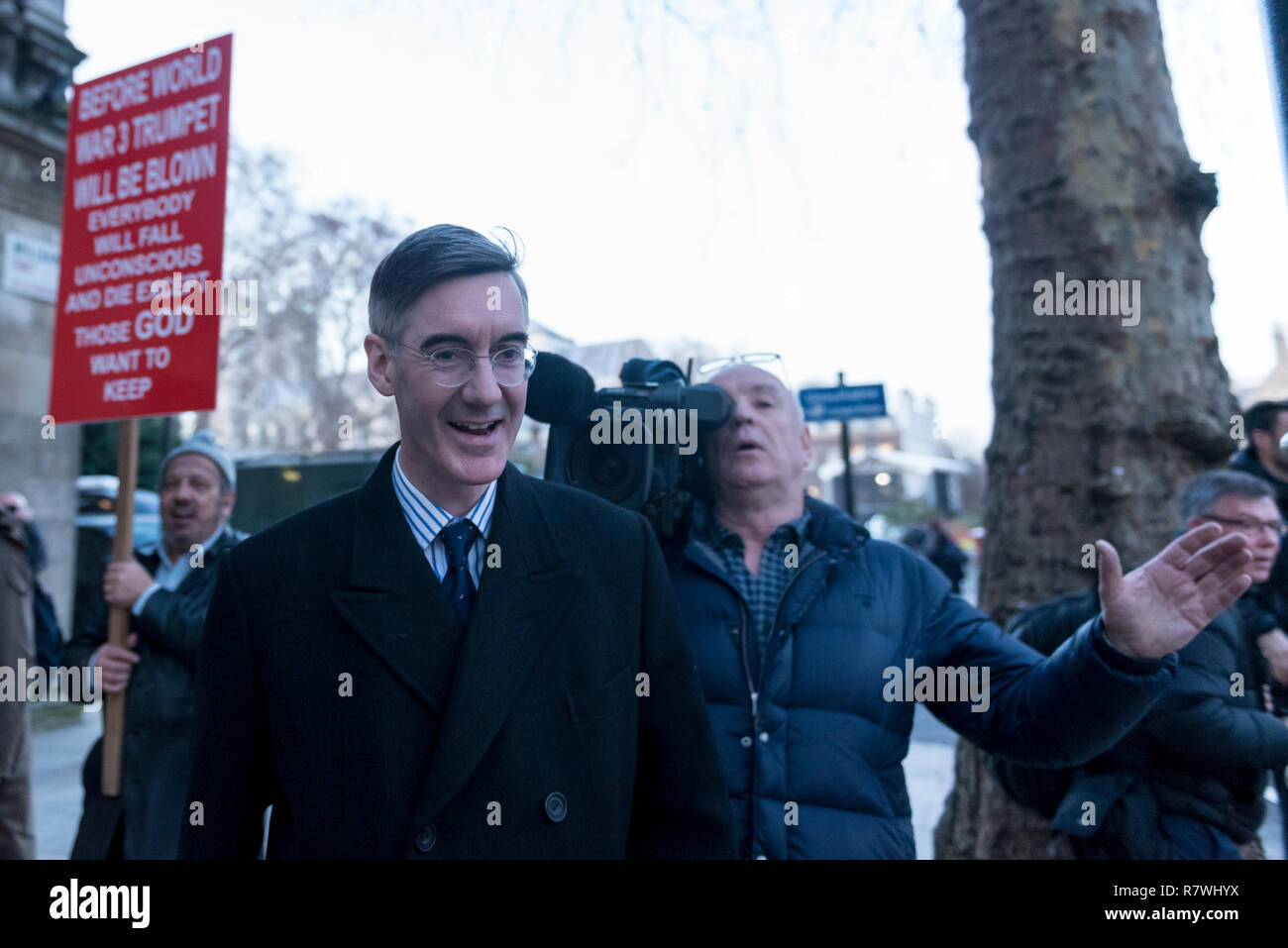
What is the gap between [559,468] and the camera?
2.06 metres

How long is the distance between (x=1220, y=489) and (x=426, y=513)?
2.20 m

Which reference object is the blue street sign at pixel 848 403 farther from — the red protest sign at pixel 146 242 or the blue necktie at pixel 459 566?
the blue necktie at pixel 459 566

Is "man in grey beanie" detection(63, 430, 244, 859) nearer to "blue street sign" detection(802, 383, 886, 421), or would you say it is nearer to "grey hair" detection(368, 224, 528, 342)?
"grey hair" detection(368, 224, 528, 342)

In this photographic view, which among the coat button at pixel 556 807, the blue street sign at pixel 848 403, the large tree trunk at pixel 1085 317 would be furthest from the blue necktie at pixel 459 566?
the blue street sign at pixel 848 403

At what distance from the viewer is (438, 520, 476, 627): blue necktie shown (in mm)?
1634

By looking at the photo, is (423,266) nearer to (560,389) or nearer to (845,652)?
(560,389)

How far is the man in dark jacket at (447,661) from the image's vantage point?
4.97ft

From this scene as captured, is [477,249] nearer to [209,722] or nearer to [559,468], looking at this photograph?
[559,468]

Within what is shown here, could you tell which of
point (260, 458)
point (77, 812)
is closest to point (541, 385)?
point (77, 812)

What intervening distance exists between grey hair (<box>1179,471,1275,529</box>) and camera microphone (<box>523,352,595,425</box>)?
70.9 inches

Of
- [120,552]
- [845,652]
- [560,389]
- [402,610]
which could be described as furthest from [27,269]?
[845,652]

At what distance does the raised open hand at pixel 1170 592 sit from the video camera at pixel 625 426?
882mm

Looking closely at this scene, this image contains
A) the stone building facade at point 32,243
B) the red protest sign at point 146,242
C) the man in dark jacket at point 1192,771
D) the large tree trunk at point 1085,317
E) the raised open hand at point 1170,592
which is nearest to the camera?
the raised open hand at point 1170,592
